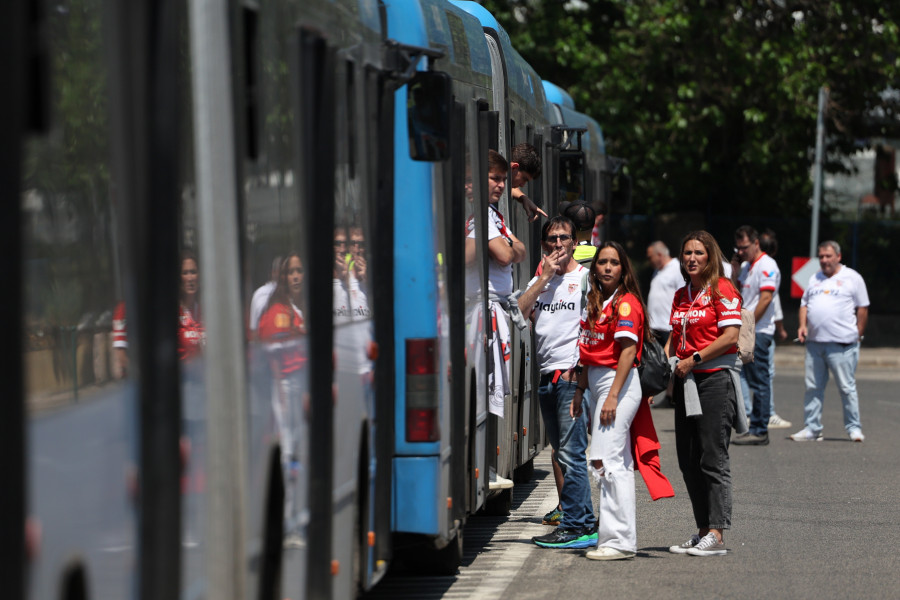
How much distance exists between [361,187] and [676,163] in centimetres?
2320

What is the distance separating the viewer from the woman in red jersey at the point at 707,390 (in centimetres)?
860

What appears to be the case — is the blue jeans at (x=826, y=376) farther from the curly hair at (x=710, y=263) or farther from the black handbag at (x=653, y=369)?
the black handbag at (x=653, y=369)

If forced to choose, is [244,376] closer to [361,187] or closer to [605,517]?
[361,187]

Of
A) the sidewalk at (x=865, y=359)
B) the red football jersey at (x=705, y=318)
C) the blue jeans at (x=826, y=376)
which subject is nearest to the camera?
the red football jersey at (x=705, y=318)

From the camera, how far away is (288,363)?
183 inches

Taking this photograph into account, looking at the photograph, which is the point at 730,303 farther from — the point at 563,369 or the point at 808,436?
the point at 808,436

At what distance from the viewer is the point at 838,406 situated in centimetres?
1862

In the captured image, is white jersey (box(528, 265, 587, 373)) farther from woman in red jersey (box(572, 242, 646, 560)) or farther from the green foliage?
the green foliage

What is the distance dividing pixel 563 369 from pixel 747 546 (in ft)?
4.82

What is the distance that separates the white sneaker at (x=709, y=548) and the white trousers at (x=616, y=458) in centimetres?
41

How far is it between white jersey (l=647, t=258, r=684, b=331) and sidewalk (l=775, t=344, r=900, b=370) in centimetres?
990

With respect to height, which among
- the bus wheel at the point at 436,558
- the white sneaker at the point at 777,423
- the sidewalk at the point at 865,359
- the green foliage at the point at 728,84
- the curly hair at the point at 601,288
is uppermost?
the green foliage at the point at 728,84

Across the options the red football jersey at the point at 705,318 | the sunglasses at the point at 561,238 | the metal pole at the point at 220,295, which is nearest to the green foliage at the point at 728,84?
the red football jersey at the point at 705,318

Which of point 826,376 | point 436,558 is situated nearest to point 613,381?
point 436,558
